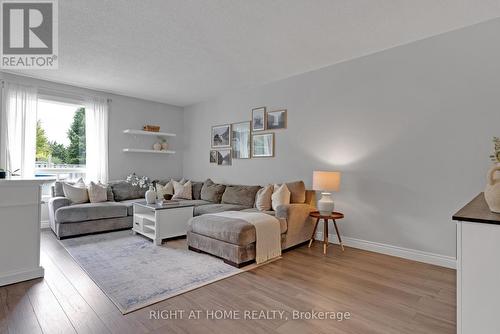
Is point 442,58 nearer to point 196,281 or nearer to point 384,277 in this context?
point 384,277

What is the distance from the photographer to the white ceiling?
244 cm

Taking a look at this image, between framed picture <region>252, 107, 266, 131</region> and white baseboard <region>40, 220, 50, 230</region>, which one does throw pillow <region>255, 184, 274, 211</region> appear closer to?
framed picture <region>252, 107, 266, 131</region>

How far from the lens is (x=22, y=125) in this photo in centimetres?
429

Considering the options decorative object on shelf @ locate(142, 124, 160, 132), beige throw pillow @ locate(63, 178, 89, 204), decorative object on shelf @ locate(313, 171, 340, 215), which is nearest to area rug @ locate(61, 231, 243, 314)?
beige throw pillow @ locate(63, 178, 89, 204)

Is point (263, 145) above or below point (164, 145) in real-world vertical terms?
below

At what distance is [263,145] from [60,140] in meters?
3.87

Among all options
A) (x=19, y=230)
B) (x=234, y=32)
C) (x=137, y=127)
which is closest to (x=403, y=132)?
(x=234, y=32)

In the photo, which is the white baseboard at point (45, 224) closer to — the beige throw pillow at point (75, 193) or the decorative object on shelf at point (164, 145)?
the beige throw pillow at point (75, 193)

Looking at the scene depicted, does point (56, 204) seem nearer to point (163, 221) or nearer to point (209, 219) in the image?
point (163, 221)

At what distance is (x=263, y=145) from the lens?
4.71 metres

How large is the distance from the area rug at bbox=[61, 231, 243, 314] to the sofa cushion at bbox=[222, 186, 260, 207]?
1.35 m

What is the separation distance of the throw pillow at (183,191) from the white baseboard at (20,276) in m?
2.68

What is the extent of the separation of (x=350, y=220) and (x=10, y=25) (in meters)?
4.73

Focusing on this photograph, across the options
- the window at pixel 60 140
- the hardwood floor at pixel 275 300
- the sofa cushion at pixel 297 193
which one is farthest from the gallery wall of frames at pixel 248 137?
the window at pixel 60 140
